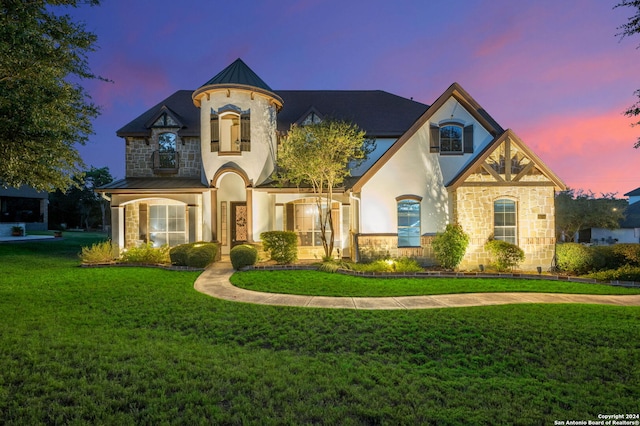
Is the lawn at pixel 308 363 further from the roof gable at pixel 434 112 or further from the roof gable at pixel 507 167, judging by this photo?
the roof gable at pixel 434 112

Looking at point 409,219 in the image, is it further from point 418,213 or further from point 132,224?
→ point 132,224

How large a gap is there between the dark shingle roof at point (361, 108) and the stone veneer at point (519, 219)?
618 cm

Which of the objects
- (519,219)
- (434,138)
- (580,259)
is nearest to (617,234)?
(580,259)

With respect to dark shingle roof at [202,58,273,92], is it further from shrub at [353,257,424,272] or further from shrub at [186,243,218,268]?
shrub at [353,257,424,272]

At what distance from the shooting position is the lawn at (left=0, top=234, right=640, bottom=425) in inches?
138

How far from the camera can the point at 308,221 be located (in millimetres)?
15938

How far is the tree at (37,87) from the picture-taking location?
8.10 meters

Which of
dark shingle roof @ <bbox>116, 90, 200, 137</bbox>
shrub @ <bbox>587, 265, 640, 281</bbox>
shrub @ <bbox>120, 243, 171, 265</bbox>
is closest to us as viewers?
shrub @ <bbox>587, 265, 640, 281</bbox>

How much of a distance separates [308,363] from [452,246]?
9373 mm

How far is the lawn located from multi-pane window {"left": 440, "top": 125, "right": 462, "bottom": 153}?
Result: 8530mm

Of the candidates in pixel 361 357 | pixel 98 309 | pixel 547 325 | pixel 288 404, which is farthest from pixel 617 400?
pixel 98 309

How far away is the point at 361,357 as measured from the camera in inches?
193

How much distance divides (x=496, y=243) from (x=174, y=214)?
50.3 ft

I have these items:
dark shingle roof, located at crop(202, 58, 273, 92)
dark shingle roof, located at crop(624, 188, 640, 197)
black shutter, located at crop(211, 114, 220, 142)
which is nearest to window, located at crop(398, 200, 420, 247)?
dark shingle roof, located at crop(202, 58, 273, 92)
